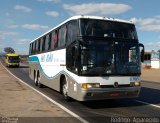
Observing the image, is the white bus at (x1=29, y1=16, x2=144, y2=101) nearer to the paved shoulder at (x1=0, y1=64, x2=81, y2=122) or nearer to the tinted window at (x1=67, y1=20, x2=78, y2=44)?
the tinted window at (x1=67, y1=20, x2=78, y2=44)

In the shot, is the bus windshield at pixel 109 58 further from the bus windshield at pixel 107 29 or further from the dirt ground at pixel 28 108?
the dirt ground at pixel 28 108

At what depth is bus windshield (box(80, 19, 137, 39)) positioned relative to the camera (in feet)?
38.8

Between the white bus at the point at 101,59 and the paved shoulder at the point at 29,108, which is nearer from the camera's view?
the paved shoulder at the point at 29,108

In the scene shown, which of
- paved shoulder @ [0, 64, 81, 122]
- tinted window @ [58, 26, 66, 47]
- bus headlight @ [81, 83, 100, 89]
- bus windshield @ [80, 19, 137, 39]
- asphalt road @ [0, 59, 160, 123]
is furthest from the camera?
tinted window @ [58, 26, 66, 47]

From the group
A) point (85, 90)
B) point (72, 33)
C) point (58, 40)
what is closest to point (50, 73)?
point (58, 40)

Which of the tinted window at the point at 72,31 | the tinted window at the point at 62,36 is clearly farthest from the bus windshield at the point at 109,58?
the tinted window at the point at 62,36

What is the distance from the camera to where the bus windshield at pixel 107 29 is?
11.8 metres

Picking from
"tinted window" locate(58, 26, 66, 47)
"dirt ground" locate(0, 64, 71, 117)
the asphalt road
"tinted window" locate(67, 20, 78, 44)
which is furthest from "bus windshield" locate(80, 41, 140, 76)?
"tinted window" locate(58, 26, 66, 47)

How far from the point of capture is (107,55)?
38.2 feet

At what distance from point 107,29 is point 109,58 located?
1180mm

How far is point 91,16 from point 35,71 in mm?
11239

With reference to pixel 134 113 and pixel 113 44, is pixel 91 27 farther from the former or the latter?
pixel 134 113

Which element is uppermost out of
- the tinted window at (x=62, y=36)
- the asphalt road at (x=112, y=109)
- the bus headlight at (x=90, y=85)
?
the tinted window at (x=62, y=36)

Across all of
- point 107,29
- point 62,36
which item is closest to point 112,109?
point 107,29
